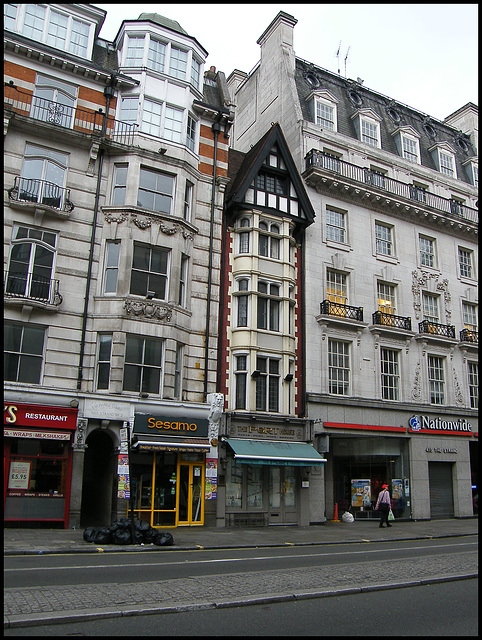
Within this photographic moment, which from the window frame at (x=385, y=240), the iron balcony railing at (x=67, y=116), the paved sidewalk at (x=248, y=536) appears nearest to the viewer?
the paved sidewalk at (x=248, y=536)

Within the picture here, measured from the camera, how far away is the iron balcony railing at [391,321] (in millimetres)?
29141

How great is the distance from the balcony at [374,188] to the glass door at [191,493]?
16621 millimetres

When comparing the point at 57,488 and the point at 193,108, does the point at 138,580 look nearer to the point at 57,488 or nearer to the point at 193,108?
the point at 57,488

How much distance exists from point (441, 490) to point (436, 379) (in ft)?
20.2

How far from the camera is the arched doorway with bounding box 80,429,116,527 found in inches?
832

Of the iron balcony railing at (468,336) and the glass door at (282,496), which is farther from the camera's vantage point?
the iron balcony railing at (468,336)

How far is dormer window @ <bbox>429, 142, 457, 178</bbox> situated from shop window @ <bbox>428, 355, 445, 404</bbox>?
14091 millimetres

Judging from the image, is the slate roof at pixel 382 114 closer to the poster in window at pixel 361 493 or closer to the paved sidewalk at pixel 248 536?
the poster in window at pixel 361 493

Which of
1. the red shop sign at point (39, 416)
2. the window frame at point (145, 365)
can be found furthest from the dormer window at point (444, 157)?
→ the red shop sign at point (39, 416)

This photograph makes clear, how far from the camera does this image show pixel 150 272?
2302cm

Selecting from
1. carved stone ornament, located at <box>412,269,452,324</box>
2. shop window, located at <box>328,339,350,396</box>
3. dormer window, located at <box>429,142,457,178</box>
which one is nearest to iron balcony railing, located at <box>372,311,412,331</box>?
carved stone ornament, located at <box>412,269,452,324</box>

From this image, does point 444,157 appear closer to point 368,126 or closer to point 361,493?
point 368,126

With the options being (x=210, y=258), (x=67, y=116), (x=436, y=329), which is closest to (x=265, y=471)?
(x=210, y=258)

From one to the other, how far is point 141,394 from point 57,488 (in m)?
4.64
